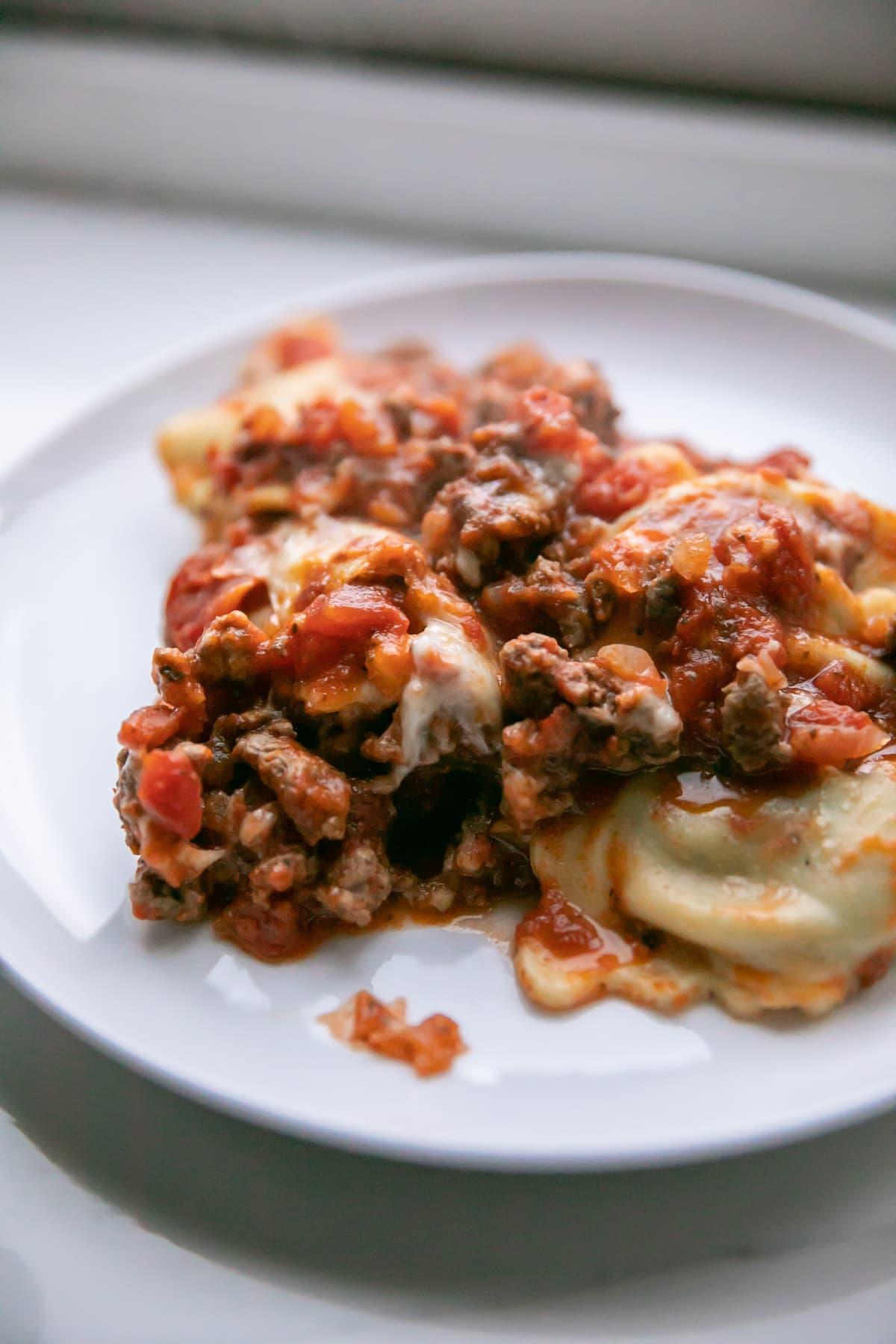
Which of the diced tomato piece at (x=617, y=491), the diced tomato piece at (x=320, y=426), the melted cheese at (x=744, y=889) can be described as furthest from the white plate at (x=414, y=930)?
the diced tomato piece at (x=617, y=491)

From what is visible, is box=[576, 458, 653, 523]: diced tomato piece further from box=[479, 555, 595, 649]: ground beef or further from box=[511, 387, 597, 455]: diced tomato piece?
box=[479, 555, 595, 649]: ground beef

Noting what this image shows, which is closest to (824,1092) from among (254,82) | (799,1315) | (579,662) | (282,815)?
(799,1315)

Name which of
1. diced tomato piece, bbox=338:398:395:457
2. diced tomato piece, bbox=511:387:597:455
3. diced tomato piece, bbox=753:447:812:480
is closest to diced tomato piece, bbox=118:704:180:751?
diced tomato piece, bbox=338:398:395:457

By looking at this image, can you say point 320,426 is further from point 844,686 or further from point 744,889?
point 744,889

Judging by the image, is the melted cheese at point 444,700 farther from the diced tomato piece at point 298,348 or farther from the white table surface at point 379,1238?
the diced tomato piece at point 298,348

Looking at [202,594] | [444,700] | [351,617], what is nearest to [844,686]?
[444,700]
